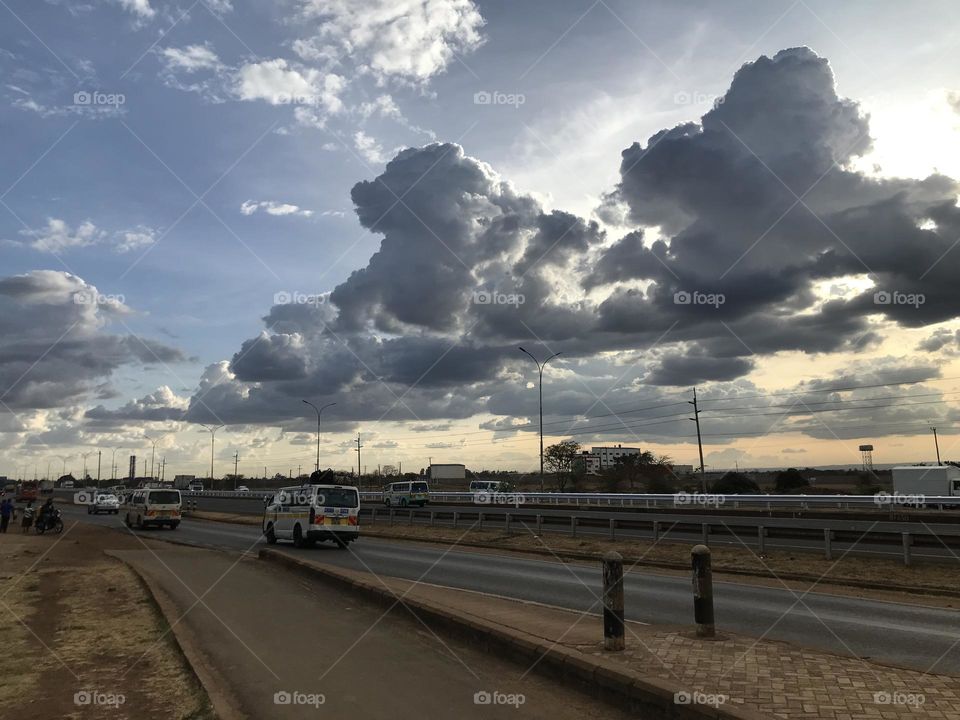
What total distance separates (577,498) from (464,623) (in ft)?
147

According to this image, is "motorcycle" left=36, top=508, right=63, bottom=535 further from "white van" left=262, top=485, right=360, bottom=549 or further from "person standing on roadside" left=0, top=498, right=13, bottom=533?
"white van" left=262, top=485, right=360, bottom=549

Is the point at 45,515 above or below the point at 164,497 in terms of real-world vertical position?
below

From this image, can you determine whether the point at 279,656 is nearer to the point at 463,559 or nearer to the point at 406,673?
the point at 406,673

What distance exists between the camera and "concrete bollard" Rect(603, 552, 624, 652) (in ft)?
25.0

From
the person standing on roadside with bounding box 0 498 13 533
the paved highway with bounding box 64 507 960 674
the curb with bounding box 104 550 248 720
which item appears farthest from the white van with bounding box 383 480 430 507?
the curb with bounding box 104 550 248 720

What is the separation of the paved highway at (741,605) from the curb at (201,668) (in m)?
5.50

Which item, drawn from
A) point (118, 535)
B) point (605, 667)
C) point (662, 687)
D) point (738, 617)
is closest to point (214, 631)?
point (605, 667)

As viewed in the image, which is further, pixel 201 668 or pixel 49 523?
pixel 49 523

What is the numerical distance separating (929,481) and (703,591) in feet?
149

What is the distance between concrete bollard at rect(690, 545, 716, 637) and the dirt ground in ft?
16.8

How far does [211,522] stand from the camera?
44344mm

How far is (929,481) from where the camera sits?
45.7m

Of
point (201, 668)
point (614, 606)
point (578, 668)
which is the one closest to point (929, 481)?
point (614, 606)

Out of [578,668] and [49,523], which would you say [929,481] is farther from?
[49,523]
